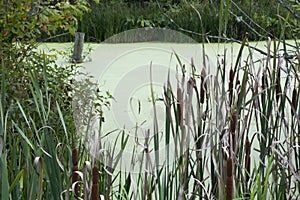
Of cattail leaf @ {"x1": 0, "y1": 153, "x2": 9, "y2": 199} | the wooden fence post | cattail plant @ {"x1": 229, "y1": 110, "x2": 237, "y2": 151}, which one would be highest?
the wooden fence post

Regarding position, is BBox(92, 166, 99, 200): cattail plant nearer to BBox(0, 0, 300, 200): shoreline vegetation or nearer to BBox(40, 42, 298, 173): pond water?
BBox(0, 0, 300, 200): shoreline vegetation

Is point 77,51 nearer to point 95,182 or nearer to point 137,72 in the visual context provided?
point 137,72

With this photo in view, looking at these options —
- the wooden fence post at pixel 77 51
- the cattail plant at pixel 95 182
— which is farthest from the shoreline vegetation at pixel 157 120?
the wooden fence post at pixel 77 51

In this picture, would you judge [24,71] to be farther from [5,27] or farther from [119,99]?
[119,99]

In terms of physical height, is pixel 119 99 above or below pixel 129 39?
below

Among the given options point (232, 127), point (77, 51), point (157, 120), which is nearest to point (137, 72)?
point (77, 51)

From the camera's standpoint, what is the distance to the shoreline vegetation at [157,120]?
3.34 feet

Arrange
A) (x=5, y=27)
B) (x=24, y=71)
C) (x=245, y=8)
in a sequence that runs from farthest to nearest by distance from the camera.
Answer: (x=245, y=8) < (x=5, y=27) < (x=24, y=71)

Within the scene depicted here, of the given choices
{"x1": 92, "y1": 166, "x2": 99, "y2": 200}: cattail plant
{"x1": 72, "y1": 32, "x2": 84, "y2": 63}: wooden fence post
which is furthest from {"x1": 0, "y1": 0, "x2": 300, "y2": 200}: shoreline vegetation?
{"x1": 72, "y1": 32, "x2": 84, "y2": 63}: wooden fence post

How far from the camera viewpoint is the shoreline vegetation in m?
1.02

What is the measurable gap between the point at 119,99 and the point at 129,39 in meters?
2.02

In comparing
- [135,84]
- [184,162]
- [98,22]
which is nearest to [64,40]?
[98,22]

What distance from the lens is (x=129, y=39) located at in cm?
552

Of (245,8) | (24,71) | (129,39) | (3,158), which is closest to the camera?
(3,158)
